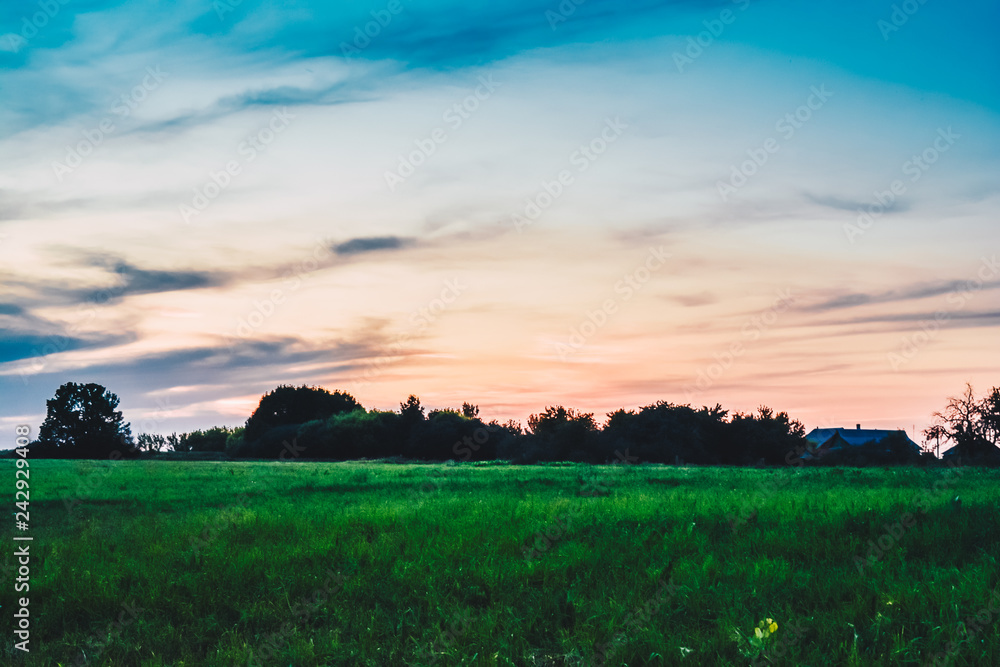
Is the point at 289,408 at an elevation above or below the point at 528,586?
above

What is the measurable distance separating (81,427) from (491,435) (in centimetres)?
4741

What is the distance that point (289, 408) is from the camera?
10719 cm

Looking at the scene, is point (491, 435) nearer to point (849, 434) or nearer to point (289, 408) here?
point (289, 408)

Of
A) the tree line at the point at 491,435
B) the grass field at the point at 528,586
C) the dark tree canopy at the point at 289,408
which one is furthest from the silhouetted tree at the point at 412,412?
the grass field at the point at 528,586

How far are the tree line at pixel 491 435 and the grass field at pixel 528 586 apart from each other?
40271 millimetres

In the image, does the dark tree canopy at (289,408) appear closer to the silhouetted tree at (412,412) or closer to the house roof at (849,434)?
the silhouetted tree at (412,412)

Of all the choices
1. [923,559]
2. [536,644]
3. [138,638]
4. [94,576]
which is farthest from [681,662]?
[94,576]

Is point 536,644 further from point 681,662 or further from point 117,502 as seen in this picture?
point 117,502

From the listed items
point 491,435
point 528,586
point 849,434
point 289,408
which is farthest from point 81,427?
point 849,434

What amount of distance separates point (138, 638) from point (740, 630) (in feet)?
23.2

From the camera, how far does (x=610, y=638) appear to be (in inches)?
310

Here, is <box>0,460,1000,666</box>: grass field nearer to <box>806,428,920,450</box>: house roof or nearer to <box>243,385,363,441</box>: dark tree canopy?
<box>243,385,363,441</box>: dark tree canopy

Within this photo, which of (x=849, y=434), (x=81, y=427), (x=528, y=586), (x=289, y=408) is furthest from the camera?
(x=849, y=434)

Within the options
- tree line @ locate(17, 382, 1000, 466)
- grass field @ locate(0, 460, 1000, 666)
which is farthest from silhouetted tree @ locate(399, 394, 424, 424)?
grass field @ locate(0, 460, 1000, 666)
